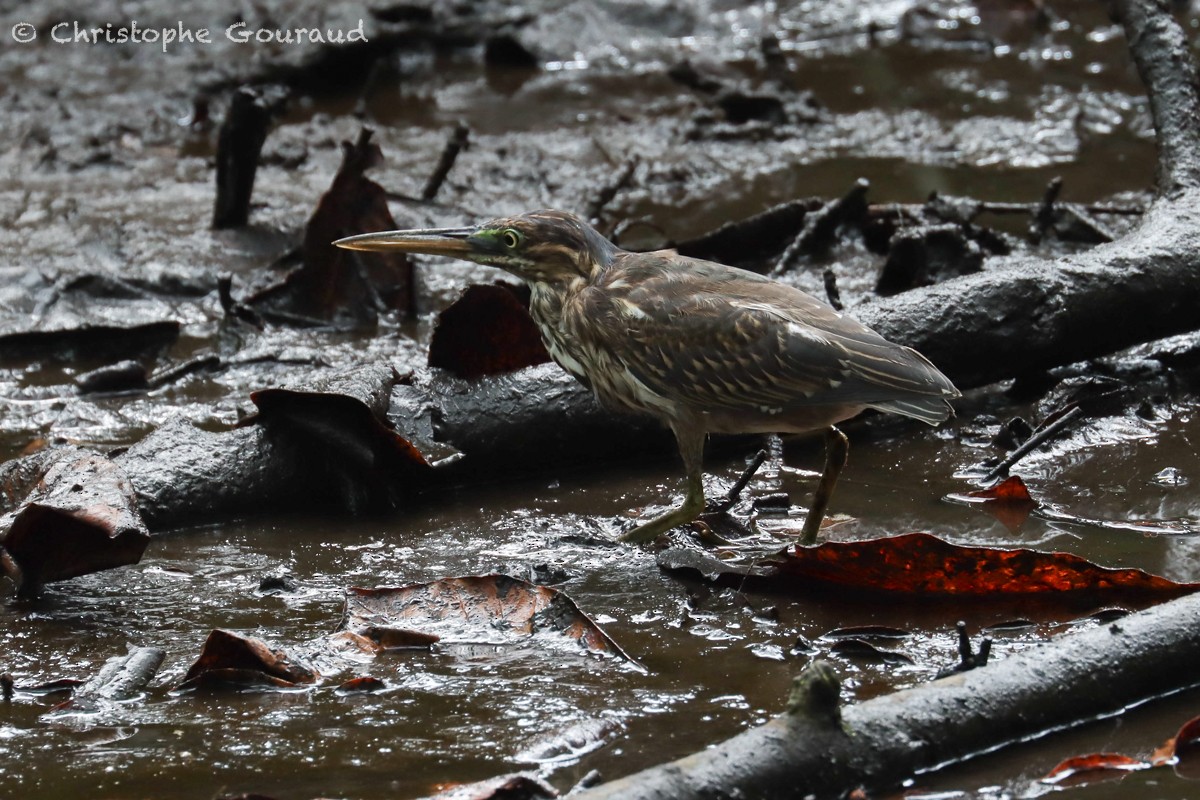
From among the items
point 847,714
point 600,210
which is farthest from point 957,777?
point 600,210

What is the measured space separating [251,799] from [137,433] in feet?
8.80

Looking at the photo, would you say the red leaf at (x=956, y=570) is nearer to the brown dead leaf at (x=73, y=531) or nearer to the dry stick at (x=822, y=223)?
the brown dead leaf at (x=73, y=531)

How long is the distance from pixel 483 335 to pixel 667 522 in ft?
3.51

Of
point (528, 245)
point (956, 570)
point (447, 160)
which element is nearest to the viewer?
point (956, 570)

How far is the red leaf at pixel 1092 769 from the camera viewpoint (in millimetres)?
2959

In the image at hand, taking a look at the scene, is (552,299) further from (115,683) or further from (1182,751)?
(1182,751)

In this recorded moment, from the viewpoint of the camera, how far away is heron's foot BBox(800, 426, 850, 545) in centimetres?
432

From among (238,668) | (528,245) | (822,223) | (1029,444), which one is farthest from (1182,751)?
(822,223)

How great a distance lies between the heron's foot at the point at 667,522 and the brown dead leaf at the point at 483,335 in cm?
94

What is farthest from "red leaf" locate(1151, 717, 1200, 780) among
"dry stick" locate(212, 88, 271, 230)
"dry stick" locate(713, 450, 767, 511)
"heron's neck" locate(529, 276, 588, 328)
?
"dry stick" locate(212, 88, 271, 230)

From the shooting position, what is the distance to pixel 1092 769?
2.98m

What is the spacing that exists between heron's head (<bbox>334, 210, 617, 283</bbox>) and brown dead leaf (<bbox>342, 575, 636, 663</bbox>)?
1352 mm

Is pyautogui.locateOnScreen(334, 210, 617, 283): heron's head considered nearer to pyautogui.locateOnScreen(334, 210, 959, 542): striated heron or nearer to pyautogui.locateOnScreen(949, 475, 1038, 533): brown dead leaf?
pyautogui.locateOnScreen(334, 210, 959, 542): striated heron

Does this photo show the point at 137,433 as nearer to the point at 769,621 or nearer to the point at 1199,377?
the point at 769,621
